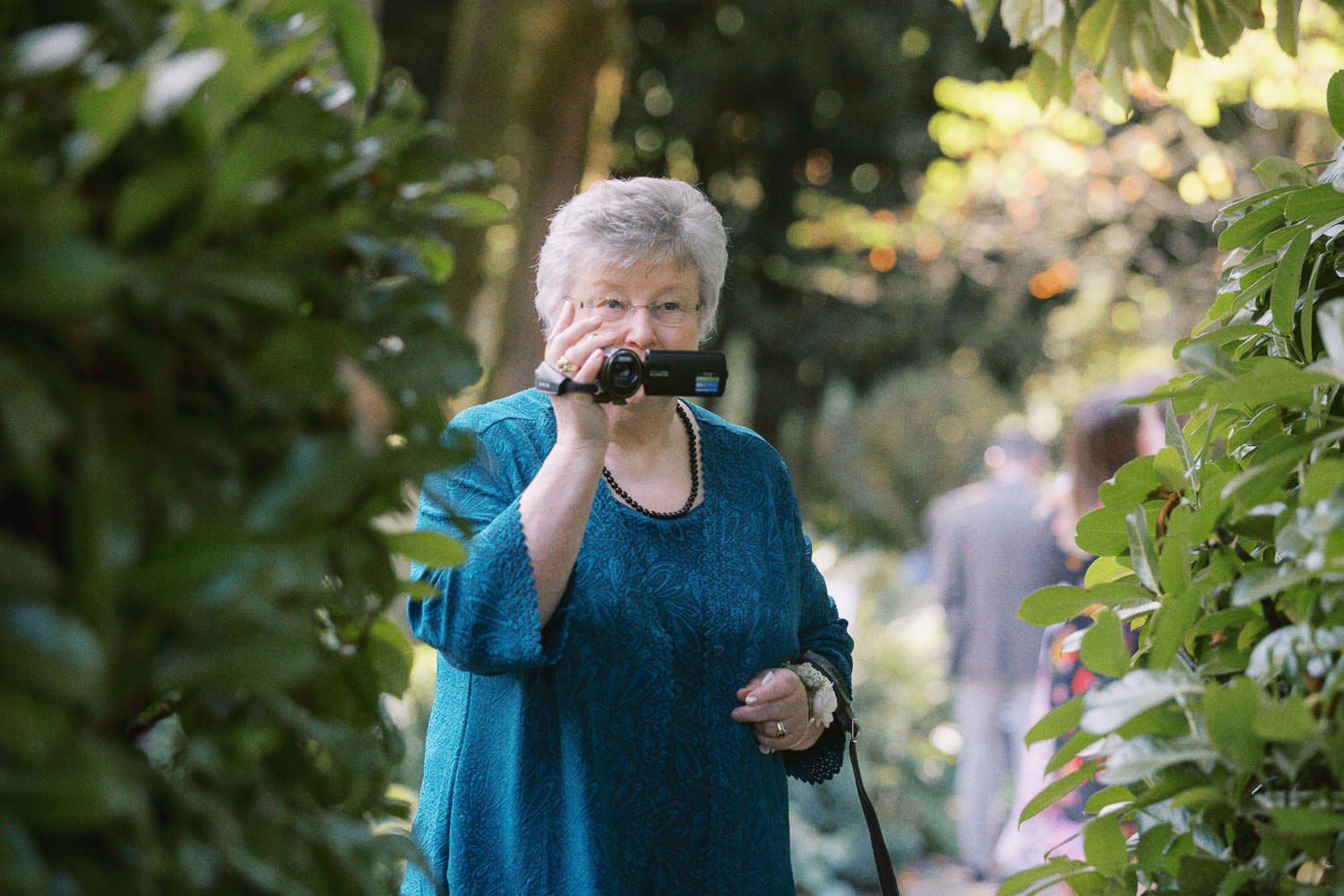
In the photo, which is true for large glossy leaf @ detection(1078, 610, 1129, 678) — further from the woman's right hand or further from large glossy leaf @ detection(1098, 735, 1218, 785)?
the woman's right hand

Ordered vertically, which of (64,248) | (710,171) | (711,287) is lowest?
(710,171)

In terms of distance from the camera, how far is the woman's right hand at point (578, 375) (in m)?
1.98

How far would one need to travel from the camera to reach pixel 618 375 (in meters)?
2.06

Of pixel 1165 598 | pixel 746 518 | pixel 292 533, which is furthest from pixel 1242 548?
pixel 292 533

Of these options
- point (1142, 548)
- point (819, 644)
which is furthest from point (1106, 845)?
point (819, 644)

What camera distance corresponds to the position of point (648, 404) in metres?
2.24

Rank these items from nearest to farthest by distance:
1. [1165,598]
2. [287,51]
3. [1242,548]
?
1. [287,51]
2. [1165,598]
3. [1242,548]

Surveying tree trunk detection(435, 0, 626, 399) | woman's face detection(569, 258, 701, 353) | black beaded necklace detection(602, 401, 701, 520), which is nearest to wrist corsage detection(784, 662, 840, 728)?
black beaded necklace detection(602, 401, 701, 520)

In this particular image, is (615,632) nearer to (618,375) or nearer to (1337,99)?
(618,375)

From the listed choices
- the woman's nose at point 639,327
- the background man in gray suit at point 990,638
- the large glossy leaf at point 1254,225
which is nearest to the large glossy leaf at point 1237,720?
the large glossy leaf at point 1254,225

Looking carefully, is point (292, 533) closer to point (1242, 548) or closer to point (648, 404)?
point (1242, 548)

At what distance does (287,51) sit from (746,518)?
4.95 ft

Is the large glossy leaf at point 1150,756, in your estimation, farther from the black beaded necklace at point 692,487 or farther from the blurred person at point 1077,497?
the blurred person at point 1077,497

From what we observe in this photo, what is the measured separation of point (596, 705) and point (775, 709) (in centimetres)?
30
